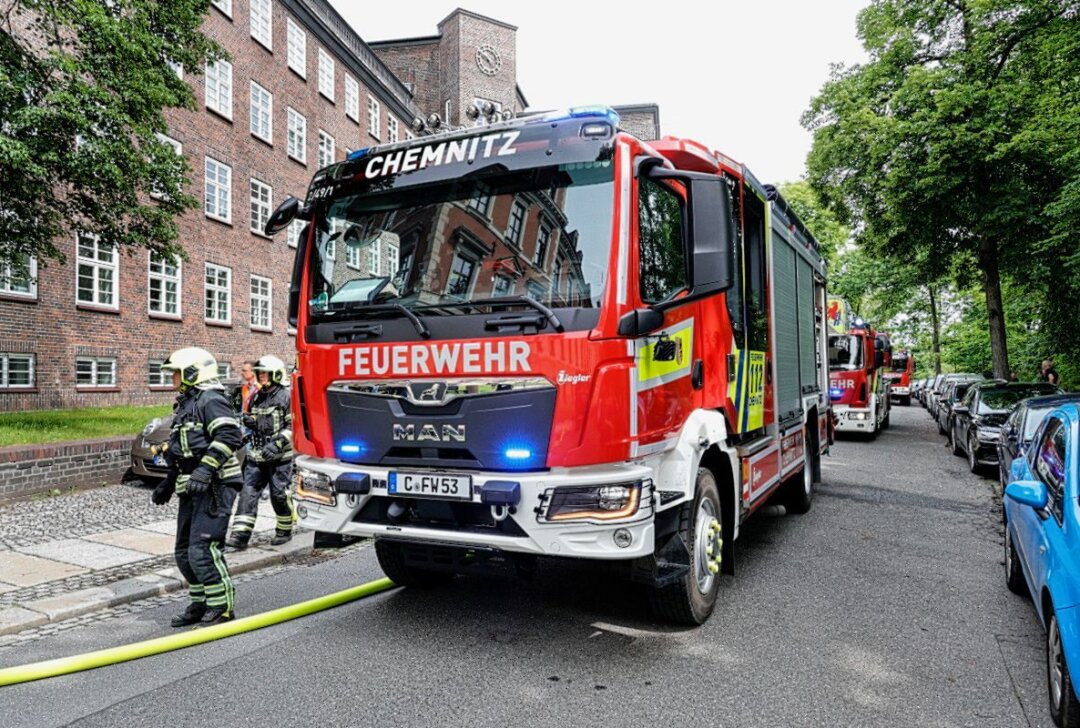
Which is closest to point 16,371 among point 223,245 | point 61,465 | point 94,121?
point 94,121

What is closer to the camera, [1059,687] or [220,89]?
[1059,687]

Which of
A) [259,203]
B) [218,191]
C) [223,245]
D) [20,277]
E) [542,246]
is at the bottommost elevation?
[542,246]

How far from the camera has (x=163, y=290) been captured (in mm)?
18875

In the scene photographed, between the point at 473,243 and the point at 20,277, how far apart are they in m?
11.8

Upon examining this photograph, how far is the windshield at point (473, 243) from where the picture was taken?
3.96 meters

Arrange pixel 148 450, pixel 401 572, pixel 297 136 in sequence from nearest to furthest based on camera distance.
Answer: pixel 401 572 < pixel 148 450 < pixel 297 136

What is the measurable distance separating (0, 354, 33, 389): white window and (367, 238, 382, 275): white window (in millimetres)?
13776

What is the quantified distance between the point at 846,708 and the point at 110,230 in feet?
42.1

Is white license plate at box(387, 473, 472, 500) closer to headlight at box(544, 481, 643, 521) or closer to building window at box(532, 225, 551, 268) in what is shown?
headlight at box(544, 481, 643, 521)

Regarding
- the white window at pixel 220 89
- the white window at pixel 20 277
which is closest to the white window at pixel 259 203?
the white window at pixel 220 89

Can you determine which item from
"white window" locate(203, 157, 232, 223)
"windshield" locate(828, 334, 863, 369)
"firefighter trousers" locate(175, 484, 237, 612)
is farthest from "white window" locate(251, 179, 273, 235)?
"firefighter trousers" locate(175, 484, 237, 612)

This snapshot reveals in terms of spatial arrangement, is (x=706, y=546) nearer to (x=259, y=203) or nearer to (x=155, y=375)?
(x=155, y=375)

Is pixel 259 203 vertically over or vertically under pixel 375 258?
over

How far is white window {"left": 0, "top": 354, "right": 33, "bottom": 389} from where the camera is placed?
1471 cm
